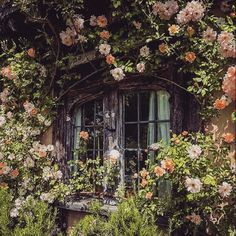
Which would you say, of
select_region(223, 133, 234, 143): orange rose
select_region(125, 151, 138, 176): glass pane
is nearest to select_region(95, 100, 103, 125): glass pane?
select_region(125, 151, 138, 176): glass pane

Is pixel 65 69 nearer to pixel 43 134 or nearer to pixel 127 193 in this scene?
pixel 43 134

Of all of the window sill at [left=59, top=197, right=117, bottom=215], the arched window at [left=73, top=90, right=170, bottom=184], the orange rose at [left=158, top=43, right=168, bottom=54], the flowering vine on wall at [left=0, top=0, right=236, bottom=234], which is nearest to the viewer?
the flowering vine on wall at [left=0, top=0, right=236, bottom=234]

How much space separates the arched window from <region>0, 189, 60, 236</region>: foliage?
0.88m

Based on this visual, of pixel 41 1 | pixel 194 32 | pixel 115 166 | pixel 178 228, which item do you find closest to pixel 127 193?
Result: pixel 115 166

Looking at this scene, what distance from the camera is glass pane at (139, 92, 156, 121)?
4.60 metres

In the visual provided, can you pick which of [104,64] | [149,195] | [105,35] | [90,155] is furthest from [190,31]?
[90,155]

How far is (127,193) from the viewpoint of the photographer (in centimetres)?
450

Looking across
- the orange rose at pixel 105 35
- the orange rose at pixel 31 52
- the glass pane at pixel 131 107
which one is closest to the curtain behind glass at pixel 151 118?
the glass pane at pixel 131 107

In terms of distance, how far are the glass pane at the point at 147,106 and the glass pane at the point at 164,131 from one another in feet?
0.47

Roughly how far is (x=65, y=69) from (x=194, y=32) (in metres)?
1.92

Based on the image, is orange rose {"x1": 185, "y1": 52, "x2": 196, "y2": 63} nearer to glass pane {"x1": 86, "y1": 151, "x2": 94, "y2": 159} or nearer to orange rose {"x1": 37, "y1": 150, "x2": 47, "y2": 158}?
glass pane {"x1": 86, "y1": 151, "x2": 94, "y2": 159}

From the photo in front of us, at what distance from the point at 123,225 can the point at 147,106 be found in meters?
1.54

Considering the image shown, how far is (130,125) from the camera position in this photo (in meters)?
4.83

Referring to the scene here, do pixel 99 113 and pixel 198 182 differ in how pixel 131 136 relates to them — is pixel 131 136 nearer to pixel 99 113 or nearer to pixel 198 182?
pixel 99 113
